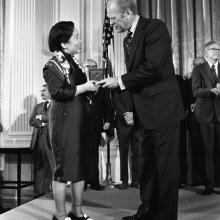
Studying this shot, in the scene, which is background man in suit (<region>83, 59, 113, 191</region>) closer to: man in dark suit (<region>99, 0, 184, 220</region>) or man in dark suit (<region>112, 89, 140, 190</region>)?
man in dark suit (<region>112, 89, 140, 190</region>)

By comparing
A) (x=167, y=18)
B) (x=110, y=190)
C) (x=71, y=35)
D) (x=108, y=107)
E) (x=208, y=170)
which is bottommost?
(x=110, y=190)

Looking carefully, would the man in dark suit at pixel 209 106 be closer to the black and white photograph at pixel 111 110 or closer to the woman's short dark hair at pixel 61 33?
the black and white photograph at pixel 111 110

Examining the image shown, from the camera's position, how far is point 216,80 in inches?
165

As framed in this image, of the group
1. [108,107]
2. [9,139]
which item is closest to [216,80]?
[108,107]

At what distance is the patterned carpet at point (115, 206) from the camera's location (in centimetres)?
310

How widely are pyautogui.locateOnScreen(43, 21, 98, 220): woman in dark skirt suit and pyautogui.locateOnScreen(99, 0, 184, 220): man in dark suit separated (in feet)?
1.16

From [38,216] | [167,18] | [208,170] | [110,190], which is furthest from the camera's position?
[167,18]

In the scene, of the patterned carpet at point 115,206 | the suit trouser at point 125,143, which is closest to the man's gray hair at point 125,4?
the patterned carpet at point 115,206

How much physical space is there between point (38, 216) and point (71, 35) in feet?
5.11

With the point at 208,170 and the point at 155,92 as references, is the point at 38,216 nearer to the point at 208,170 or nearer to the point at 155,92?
the point at 155,92

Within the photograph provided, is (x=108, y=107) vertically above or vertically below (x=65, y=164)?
above

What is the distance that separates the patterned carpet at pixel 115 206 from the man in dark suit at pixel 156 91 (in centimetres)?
82

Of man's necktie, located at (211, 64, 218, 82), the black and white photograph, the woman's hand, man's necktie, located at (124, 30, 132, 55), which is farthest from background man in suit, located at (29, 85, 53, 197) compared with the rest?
man's necktie, located at (124, 30, 132, 55)

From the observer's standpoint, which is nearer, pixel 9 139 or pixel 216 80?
pixel 216 80
